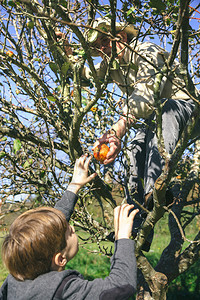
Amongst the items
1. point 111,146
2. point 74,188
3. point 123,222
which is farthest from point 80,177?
point 123,222

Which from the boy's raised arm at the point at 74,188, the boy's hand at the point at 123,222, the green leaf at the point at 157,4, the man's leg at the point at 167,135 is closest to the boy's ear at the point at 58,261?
the boy's hand at the point at 123,222

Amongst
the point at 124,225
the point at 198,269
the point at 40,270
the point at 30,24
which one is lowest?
the point at 198,269

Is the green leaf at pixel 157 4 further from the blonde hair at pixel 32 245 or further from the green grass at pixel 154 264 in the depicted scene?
the green grass at pixel 154 264

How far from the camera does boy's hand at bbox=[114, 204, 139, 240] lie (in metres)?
1.36

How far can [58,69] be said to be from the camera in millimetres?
2086

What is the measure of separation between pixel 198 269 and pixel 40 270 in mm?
5266

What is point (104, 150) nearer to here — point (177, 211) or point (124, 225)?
point (124, 225)

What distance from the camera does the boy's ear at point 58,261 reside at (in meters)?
1.42

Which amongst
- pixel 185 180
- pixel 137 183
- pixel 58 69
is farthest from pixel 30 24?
pixel 185 180

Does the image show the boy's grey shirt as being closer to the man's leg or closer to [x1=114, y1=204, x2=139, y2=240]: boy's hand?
[x1=114, y1=204, x2=139, y2=240]: boy's hand

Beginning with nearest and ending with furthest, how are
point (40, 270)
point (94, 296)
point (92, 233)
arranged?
point (94, 296), point (40, 270), point (92, 233)

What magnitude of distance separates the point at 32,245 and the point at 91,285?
33 cm

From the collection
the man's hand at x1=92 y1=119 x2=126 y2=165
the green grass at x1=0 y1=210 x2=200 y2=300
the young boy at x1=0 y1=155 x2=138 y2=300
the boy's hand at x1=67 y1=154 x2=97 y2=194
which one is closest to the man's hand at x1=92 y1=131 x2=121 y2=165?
the man's hand at x1=92 y1=119 x2=126 y2=165

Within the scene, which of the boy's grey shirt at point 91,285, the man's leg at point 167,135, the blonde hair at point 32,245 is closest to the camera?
the boy's grey shirt at point 91,285
